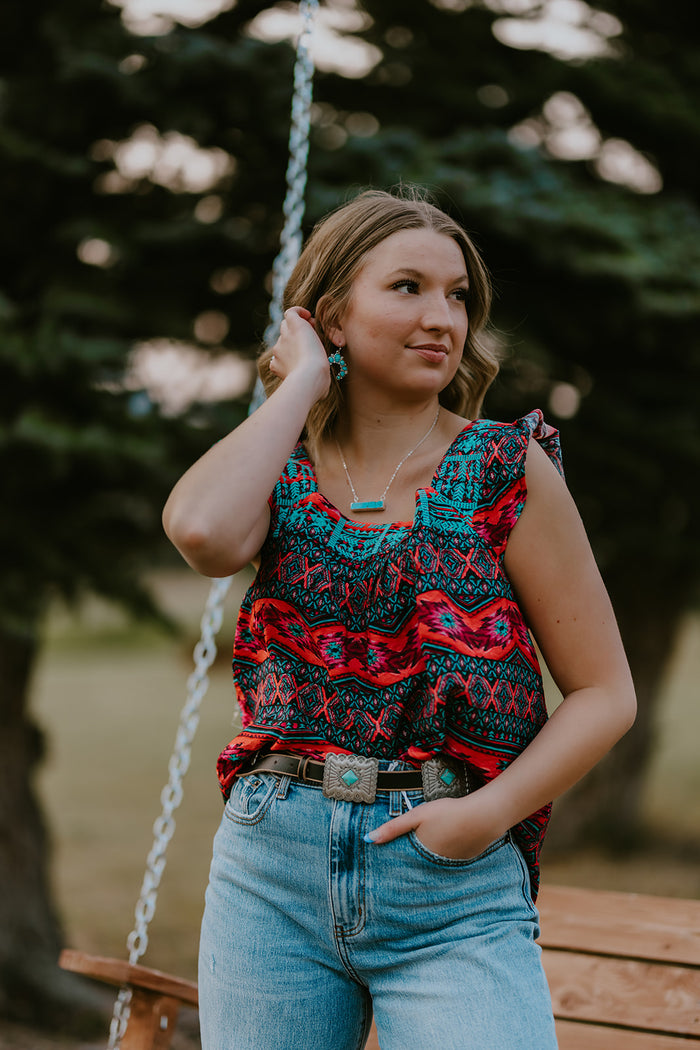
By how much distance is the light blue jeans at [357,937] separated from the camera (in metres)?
1.60

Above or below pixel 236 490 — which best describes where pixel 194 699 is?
below

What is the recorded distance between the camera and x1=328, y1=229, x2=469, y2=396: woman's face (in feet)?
5.90

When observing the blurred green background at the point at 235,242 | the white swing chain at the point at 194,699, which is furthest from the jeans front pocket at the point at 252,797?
the blurred green background at the point at 235,242

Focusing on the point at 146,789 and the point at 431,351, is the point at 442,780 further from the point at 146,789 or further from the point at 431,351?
the point at 146,789

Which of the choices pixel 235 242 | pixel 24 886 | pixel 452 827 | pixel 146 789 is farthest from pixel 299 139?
pixel 146 789

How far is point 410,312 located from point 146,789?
35.5 feet

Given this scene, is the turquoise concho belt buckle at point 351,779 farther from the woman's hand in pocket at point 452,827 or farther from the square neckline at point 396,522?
the square neckline at point 396,522

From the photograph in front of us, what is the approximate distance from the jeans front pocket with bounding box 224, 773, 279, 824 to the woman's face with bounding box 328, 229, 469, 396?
68 centimetres

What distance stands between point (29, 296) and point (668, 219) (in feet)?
8.63

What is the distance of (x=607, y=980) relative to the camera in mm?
2668

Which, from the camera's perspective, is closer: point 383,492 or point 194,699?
point 383,492

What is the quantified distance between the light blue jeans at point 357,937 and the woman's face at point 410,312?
68 cm

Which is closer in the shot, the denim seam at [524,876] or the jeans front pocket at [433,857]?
the jeans front pocket at [433,857]

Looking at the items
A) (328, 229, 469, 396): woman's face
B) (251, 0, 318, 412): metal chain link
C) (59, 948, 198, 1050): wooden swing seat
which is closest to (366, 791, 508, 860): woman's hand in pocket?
(328, 229, 469, 396): woman's face
